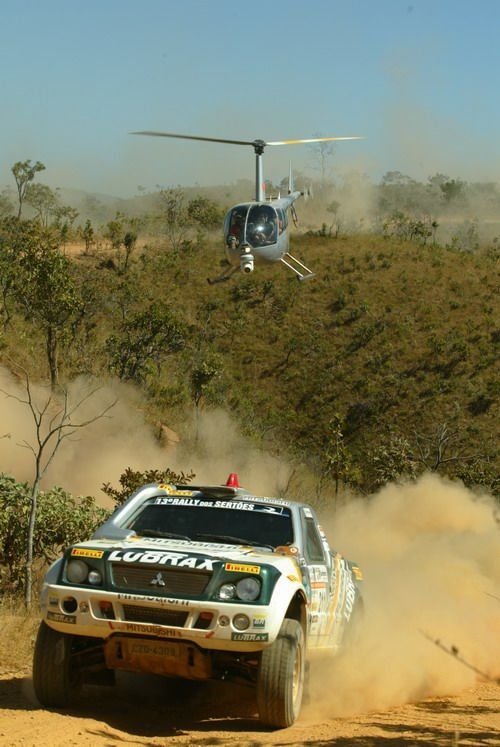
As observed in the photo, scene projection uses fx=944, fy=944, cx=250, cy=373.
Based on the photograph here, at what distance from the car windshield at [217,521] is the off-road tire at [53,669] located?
1.07m

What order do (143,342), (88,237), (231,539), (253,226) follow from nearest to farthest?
(231,539), (253,226), (143,342), (88,237)

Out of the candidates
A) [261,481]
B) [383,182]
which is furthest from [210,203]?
[383,182]

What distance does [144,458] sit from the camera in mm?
31938

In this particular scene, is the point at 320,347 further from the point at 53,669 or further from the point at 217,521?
the point at 53,669

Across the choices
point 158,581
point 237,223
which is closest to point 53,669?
point 158,581

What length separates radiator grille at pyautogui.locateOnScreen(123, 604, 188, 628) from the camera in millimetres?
6145

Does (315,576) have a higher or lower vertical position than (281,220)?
lower

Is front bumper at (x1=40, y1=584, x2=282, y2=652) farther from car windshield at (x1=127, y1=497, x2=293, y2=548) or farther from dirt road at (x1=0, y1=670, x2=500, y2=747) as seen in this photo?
car windshield at (x1=127, y1=497, x2=293, y2=548)

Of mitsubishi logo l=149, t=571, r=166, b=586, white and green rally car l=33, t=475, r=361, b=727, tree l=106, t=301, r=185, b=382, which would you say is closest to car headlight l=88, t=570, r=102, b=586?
white and green rally car l=33, t=475, r=361, b=727

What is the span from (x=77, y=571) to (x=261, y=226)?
59.9 ft

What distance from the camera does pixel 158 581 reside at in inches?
245

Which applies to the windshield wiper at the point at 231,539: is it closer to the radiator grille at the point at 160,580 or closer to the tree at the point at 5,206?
the radiator grille at the point at 160,580

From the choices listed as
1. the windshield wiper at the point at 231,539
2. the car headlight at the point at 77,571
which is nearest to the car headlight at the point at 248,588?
the windshield wiper at the point at 231,539

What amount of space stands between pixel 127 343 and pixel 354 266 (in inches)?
1455
